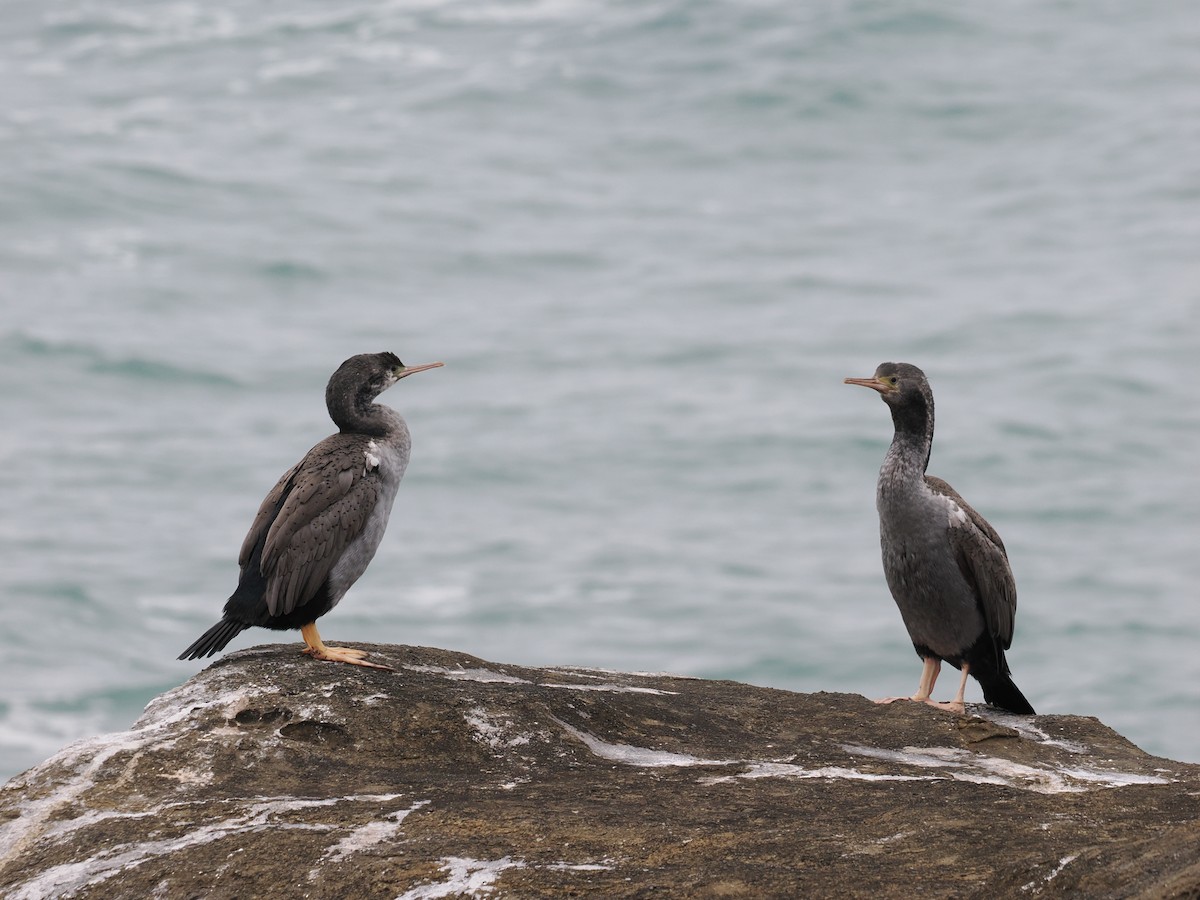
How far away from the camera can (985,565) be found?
785 cm

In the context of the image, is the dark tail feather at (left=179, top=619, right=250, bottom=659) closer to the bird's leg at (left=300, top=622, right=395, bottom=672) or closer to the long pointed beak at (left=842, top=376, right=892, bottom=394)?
the bird's leg at (left=300, top=622, right=395, bottom=672)

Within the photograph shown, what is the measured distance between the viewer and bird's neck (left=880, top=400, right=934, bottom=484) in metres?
7.86

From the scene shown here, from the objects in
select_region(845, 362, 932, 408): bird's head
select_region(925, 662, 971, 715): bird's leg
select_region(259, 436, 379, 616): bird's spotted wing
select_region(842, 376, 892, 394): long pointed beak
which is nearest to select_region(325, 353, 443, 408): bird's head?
select_region(259, 436, 379, 616): bird's spotted wing

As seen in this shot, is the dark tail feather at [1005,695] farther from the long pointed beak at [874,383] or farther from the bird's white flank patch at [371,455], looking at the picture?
the bird's white flank patch at [371,455]

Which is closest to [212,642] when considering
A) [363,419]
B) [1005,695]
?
[363,419]

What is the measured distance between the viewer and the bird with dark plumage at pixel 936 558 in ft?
25.7

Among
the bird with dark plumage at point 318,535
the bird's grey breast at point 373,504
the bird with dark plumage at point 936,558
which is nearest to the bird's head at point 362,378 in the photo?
the bird with dark plumage at point 318,535

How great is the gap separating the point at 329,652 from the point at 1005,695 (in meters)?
3.34

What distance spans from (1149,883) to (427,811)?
2247 millimetres

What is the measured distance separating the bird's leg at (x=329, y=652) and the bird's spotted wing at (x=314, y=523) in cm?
14

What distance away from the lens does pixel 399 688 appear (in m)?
6.35

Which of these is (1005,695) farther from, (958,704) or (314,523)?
(314,523)

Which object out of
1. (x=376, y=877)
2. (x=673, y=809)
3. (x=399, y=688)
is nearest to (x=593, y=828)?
(x=673, y=809)

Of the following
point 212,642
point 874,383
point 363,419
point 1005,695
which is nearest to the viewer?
point 212,642
